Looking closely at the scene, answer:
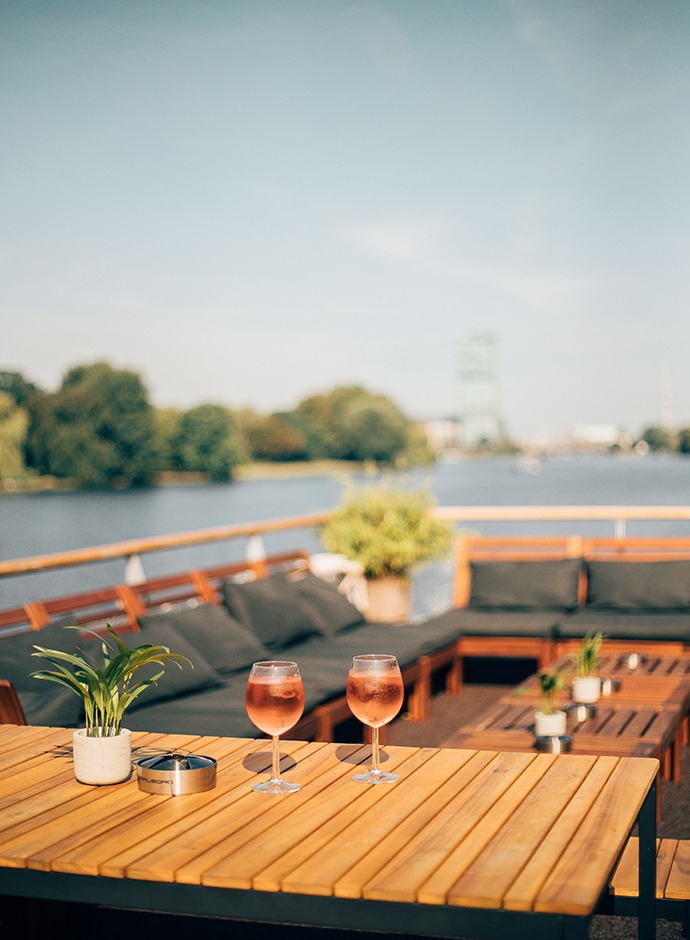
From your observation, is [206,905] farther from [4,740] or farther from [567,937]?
[4,740]

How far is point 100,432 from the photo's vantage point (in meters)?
50.4

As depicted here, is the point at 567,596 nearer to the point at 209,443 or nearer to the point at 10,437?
the point at 10,437

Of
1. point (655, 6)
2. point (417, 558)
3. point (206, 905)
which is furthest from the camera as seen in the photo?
point (655, 6)

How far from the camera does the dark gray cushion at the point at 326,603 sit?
18.0ft

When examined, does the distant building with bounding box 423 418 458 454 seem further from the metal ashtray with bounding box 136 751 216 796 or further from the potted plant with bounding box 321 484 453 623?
the metal ashtray with bounding box 136 751 216 796

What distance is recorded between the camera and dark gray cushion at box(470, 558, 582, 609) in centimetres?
623

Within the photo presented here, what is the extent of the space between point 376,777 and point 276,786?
0.53 feet

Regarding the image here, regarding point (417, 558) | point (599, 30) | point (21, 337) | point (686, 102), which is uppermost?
point (686, 102)

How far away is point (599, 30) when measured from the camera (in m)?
24.4

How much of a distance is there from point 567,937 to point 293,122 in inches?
1641

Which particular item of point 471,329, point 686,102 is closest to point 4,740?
point 686,102

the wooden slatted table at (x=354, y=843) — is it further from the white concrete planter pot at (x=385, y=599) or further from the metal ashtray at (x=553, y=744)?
the white concrete planter pot at (x=385, y=599)

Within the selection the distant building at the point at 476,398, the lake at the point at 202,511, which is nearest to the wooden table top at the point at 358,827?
the lake at the point at 202,511

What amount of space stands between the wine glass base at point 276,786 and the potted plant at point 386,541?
4799 millimetres
